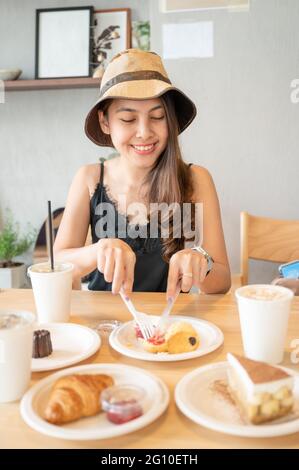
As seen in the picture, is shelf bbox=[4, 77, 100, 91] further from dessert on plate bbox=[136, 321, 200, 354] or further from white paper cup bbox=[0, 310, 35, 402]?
white paper cup bbox=[0, 310, 35, 402]

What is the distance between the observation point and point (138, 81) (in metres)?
1.32

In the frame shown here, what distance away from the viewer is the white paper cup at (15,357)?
26.1 inches

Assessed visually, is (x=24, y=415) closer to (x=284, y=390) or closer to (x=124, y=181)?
(x=284, y=390)

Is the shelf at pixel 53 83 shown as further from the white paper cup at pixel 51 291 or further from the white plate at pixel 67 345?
the white plate at pixel 67 345

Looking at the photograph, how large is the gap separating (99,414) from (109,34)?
2.62m

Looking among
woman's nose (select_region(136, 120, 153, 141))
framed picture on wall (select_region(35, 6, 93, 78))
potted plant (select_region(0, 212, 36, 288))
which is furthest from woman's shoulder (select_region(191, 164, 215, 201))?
potted plant (select_region(0, 212, 36, 288))

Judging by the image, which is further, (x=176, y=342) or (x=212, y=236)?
(x=212, y=236)

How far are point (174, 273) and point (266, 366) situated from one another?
436 mm

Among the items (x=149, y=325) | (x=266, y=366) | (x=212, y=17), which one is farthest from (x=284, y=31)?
(x=266, y=366)

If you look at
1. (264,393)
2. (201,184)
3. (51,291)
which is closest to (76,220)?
(201,184)

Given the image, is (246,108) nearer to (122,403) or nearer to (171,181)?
(171,181)

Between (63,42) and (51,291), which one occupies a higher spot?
(63,42)

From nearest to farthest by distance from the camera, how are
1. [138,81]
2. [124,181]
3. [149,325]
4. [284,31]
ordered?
[149,325]
[138,81]
[124,181]
[284,31]

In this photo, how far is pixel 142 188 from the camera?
1667 mm
